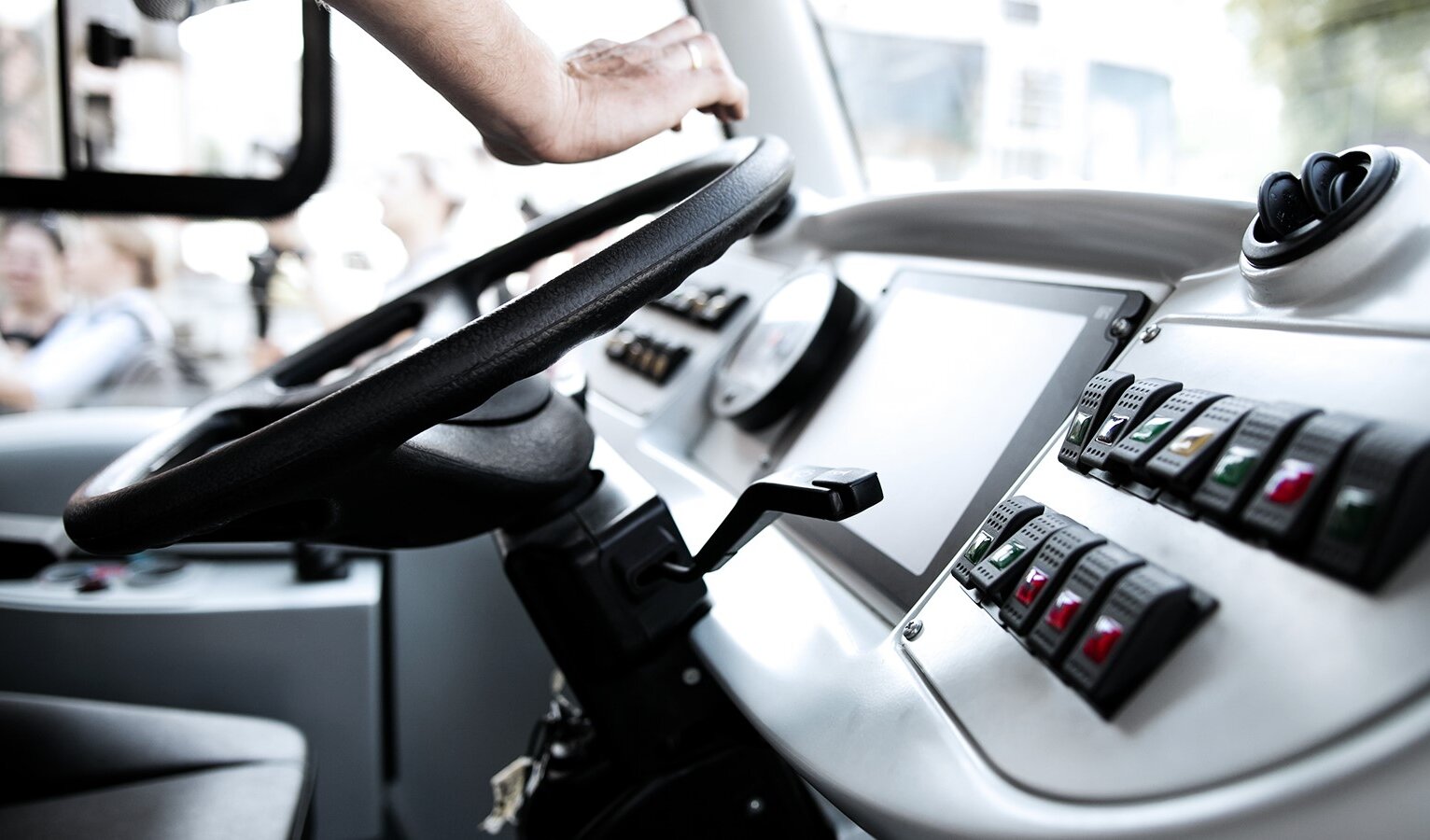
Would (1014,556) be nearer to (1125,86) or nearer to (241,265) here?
(1125,86)

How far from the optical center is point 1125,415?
0.57 metres

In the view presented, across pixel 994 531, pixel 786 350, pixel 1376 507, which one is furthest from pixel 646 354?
pixel 1376 507

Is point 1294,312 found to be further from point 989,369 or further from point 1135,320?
point 989,369

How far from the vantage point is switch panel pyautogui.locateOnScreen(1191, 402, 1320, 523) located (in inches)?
17.4

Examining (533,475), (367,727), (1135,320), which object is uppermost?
(1135,320)

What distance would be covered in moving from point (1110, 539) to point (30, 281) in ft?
7.42

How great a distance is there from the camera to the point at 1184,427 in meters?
0.51

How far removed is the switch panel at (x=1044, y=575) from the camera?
0.52 metres

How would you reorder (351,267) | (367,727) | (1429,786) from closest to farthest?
(1429,786) < (367,727) < (351,267)

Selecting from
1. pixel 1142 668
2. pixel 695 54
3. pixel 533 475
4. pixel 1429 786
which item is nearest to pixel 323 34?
pixel 695 54

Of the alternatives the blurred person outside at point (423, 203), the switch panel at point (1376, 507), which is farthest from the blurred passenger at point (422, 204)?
the switch panel at point (1376, 507)

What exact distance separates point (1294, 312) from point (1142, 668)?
226 mm

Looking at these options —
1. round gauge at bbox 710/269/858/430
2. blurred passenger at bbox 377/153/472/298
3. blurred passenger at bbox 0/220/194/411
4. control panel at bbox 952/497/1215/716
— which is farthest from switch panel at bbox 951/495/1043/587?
blurred passenger at bbox 0/220/194/411

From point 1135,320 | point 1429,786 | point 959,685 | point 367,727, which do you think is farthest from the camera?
point 367,727
